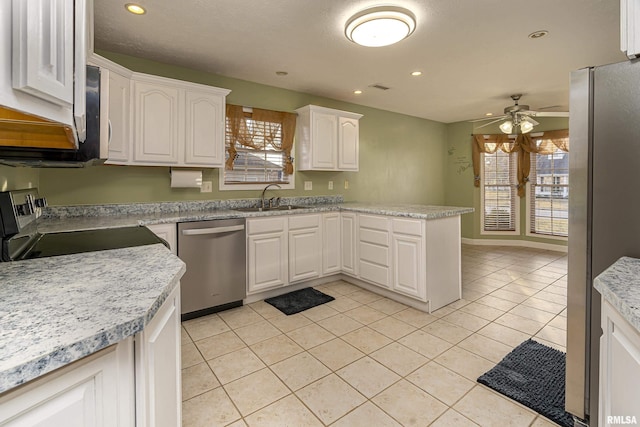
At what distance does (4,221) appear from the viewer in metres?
1.37

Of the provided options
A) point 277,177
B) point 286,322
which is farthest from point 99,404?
point 277,177

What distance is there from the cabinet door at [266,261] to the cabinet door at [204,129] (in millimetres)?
911

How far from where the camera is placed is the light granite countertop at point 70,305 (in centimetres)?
56

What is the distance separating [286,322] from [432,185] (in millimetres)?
4603

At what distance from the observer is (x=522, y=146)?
5801mm

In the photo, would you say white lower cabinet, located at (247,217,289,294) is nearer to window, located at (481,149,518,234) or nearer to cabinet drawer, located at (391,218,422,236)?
cabinet drawer, located at (391,218,422,236)

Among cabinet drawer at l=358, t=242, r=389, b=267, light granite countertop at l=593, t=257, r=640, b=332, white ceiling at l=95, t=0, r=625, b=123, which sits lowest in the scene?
cabinet drawer at l=358, t=242, r=389, b=267

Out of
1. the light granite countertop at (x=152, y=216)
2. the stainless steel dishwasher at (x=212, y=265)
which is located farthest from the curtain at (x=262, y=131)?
the stainless steel dishwasher at (x=212, y=265)

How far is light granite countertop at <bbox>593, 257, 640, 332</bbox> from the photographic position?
0.76m

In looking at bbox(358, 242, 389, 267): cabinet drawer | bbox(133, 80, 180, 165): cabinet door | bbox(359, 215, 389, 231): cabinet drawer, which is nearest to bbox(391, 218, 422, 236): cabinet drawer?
bbox(359, 215, 389, 231): cabinet drawer

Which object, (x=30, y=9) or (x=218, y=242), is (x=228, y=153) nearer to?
(x=218, y=242)

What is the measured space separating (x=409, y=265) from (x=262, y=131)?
2.29 meters

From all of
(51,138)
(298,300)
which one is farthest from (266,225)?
(51,138)

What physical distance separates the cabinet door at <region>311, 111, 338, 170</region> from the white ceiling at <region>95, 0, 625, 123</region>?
0.40 metres
